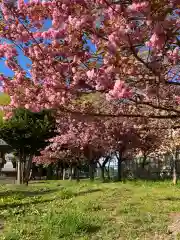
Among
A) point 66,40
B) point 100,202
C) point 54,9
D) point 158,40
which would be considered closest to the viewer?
point 158,40

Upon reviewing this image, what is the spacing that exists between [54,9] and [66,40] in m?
0.54

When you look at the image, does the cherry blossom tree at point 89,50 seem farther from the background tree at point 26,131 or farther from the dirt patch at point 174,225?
the background tree at point 26,131

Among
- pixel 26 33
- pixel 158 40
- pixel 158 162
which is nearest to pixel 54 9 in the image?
pixel 26 33

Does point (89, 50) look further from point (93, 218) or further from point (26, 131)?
point (26, 131)

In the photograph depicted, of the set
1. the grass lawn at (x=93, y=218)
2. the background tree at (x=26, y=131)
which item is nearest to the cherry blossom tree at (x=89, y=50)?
the grass lawn at (x=93, y=218)

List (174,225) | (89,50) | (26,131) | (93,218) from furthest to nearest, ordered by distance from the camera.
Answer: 1. (26,131)
2. (93,218)
3. (174,225)
4. (89,50)

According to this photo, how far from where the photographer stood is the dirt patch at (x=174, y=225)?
849 centimetres

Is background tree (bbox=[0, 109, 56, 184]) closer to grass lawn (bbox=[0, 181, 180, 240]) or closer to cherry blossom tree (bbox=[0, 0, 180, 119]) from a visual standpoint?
grass lawn (bbox=[0, 181, 180, 240])

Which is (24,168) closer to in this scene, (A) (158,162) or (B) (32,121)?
(B) (32,121)

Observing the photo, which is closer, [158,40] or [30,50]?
[158,40]

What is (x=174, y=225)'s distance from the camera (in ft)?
29.8

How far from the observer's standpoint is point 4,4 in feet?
21.0

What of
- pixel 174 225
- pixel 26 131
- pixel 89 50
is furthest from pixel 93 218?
pixel 26 131

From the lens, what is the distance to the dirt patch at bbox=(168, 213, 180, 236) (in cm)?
849
